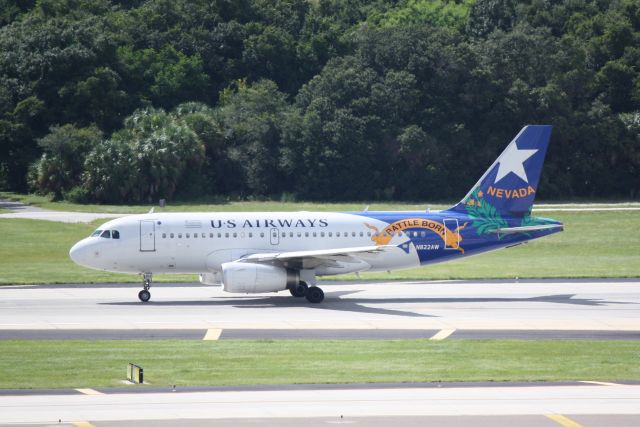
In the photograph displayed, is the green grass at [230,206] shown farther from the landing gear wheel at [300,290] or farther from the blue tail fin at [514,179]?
the landing gear wheel at [300,290]

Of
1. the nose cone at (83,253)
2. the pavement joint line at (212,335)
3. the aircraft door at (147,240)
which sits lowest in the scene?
the pavement joint line at (212,335)

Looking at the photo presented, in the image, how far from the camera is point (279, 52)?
93.1 m

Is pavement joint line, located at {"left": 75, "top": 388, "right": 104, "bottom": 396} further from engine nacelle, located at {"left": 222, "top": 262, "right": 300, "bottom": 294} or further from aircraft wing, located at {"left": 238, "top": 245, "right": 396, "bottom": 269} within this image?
aircraft wing, located at {"left": 238, "top": 245, "right": 396, "bottom": 269}

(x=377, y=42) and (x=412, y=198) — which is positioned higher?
(x=377, y=42)

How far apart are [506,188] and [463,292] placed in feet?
14.5

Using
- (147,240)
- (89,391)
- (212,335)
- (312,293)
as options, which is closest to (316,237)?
(312,293)

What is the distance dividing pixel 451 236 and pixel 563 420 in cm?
2042

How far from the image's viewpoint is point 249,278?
37688 mm

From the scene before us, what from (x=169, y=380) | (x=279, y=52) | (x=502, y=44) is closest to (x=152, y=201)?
(x=279, y=52)

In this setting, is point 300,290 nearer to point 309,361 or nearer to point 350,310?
point 350,310

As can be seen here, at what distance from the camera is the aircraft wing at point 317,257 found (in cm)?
3794

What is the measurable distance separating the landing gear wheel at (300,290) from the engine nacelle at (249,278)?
1.36 meters

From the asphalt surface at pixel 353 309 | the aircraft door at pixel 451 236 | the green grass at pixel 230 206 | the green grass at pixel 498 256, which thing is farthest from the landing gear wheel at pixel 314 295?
the green grass at pixel 230 206

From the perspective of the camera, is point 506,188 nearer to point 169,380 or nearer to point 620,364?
point 620,364
